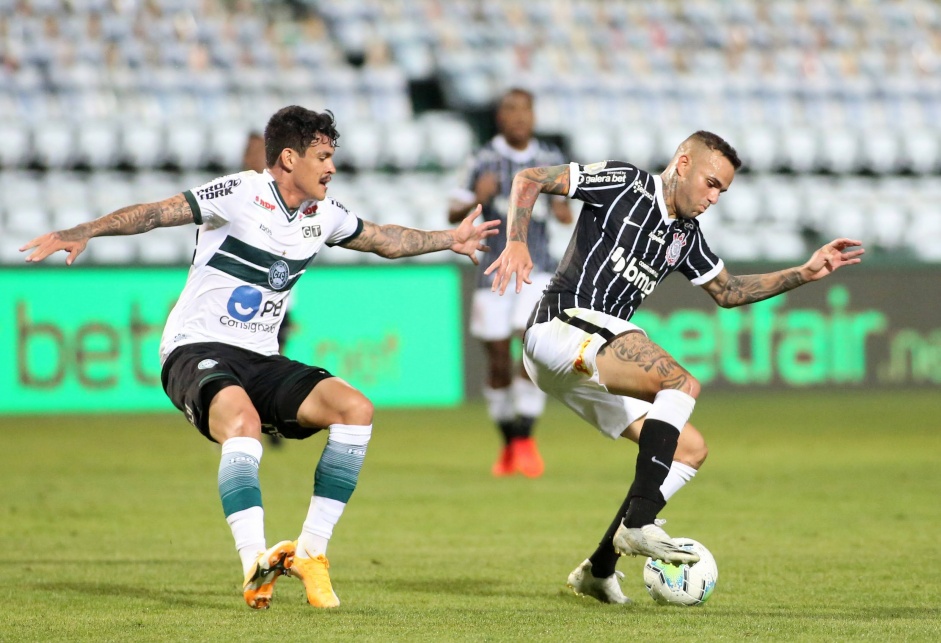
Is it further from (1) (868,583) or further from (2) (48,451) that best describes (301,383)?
(2) (48,451)

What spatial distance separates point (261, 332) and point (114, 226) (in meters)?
0.77

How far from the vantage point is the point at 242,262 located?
5.33 meters

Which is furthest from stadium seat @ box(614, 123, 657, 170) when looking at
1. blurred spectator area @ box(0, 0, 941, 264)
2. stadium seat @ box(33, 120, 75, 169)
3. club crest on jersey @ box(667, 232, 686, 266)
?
club crest on jersey @ box(667, 232, 686, 266)

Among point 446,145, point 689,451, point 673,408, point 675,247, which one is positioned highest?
point 446,145

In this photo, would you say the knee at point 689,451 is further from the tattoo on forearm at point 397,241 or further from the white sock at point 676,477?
the tattoo on forearm at point 397,241

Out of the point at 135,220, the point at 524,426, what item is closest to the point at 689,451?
the point at 135,220

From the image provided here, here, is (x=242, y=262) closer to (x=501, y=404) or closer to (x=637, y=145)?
(x=501, y=404)

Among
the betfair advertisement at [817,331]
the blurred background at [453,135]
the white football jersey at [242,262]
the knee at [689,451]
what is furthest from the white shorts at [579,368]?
the betfair advertisement at [817,331]

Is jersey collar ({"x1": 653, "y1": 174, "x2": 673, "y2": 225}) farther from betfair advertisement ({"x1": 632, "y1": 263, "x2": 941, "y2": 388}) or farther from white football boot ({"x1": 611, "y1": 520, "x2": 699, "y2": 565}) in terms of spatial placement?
betfair advertisement ({"x1": 632, "y1": 263, "x2": 941, "y2": 388})

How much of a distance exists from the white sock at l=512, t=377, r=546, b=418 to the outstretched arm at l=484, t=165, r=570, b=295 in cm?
433

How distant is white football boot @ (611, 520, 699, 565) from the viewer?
4.66m

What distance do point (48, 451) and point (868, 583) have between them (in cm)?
755

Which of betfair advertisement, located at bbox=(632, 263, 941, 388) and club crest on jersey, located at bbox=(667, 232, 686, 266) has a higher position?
club crest on jersey, located at bbox=(667, 232, 686, 266)

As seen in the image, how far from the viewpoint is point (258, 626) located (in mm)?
4547
